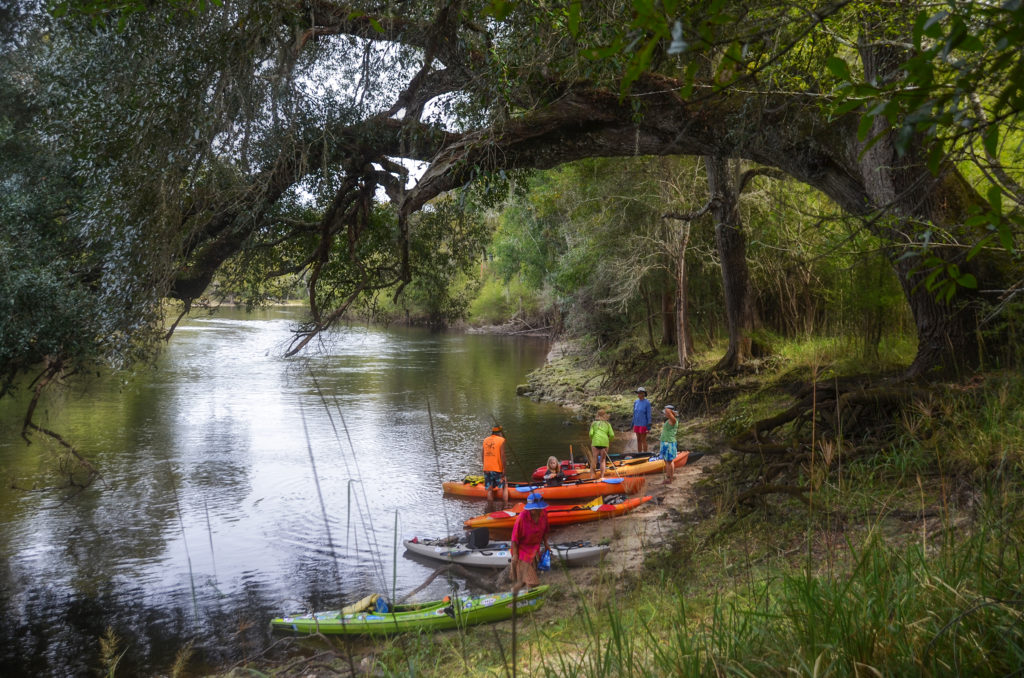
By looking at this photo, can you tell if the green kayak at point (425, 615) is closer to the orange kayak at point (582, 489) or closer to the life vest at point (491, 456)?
the life vest at point (491, 456)

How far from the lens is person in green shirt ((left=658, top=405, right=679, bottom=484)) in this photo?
1153cm

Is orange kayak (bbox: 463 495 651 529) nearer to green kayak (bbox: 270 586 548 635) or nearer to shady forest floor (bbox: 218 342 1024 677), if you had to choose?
shady forest floor (bbox: 218 342 1024 677)

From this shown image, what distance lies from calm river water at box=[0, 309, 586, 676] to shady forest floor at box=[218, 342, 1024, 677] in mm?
843

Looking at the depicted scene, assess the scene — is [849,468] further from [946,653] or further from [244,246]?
[244,246]

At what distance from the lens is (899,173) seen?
283 inches

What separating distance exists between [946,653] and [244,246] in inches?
328

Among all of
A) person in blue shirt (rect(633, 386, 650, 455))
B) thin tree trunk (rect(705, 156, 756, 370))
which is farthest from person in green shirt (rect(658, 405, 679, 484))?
thin tree trunk (rect(705, 156, 756, 370))

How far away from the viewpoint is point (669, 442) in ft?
38.3

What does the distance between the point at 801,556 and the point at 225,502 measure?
10485mm

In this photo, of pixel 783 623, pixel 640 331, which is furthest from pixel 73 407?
pixel 783 623

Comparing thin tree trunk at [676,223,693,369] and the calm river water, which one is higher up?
thin tree trunk at [676,223,693,369]

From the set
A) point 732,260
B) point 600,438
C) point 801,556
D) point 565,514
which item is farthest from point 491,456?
point 801,556

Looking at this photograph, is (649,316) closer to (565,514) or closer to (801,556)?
(565,514)

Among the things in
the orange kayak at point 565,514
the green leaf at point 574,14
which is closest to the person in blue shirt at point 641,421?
the orange kayak at point 565,514
